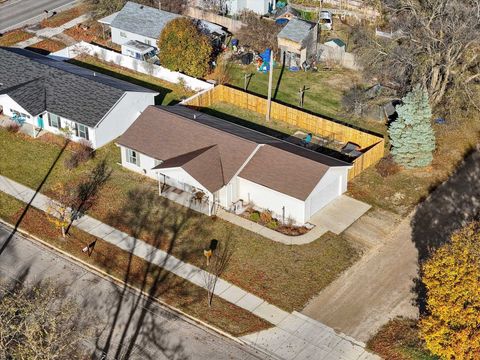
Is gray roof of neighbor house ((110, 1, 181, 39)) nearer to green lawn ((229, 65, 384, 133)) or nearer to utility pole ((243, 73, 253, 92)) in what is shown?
green lawn ((229, 65, 384, 133))

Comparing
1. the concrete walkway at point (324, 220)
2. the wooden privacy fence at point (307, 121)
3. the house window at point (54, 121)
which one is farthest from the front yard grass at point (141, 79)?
the concrete walkway at point (324, 220)

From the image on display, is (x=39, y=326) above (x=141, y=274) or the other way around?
above

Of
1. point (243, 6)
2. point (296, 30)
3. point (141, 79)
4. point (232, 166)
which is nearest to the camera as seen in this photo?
point (232, 166)

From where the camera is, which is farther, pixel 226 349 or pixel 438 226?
pixel 438 226

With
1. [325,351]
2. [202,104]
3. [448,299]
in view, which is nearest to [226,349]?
[325,351]

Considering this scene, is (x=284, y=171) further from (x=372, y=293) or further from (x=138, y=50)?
(x=138, y=50)

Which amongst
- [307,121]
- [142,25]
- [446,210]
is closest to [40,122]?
[142,25]

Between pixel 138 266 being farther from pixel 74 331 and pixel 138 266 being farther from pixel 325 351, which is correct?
pixel 325 351
